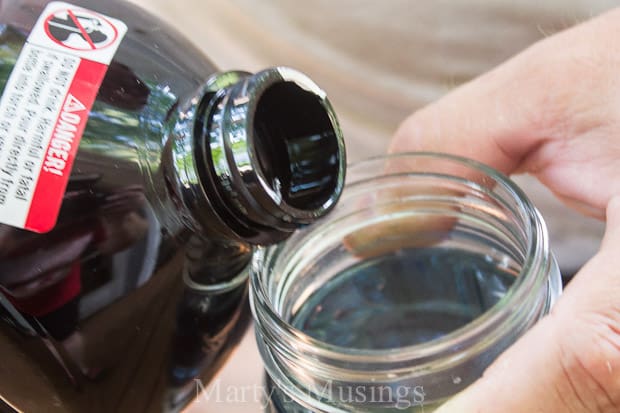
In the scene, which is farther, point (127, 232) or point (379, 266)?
point (379, 266)

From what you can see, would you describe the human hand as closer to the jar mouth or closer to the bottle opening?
the jar mouth

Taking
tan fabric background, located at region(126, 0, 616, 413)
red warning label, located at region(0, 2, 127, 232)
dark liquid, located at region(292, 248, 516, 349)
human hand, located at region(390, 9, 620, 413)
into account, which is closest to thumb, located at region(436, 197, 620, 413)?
human hand, located at region(390, 9, 620, 413)

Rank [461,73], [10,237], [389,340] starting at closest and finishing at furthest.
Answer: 1. [10,237]
2. [389,340]
3. [461,73]

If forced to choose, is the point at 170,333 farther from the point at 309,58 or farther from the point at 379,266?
the point at 309,58

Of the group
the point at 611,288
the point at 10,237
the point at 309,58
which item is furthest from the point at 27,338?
the point at 309,58

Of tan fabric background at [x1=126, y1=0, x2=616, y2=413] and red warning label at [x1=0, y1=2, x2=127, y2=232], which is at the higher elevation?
red warning label at [x1=0, y1=2, x2=127, y2=232]

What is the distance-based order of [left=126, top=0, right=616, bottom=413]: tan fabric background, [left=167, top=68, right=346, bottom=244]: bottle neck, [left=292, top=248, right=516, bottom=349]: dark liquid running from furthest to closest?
1. [left=126, top=0, right=616, bottom=413]: tan fabric background
2. [left=292, top=248, right=516, bottom=349]: dark liquid
3. [left=167, top=68, right=346, bottom=244]: bottle neck
